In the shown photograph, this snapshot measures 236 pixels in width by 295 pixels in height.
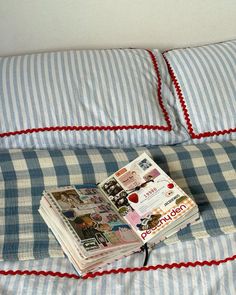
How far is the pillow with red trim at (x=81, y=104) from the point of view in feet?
5.23

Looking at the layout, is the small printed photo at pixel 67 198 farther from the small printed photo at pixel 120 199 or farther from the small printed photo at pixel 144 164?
the small printed photo at pixel 144 164

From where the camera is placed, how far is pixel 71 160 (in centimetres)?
153

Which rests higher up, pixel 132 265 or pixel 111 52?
pixel 111 52

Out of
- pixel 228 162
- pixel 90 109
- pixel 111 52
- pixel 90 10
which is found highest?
pixel 90 10

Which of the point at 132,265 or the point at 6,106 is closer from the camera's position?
the point at 132,265

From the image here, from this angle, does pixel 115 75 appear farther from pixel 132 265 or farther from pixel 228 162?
pixel 132 265

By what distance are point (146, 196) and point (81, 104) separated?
394mm

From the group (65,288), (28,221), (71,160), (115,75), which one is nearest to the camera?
(65,288)

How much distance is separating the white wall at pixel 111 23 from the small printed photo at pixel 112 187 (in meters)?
0.64

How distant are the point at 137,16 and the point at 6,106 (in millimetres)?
600

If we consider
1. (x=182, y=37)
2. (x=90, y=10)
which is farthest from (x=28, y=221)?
(x=182, y=37)

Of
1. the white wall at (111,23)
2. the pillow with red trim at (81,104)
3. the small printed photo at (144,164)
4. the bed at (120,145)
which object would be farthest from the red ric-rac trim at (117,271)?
the white wall at (111,23)

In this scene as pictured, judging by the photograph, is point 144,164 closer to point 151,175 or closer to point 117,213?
point 151,175

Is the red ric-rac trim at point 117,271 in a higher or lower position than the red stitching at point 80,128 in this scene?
lower
